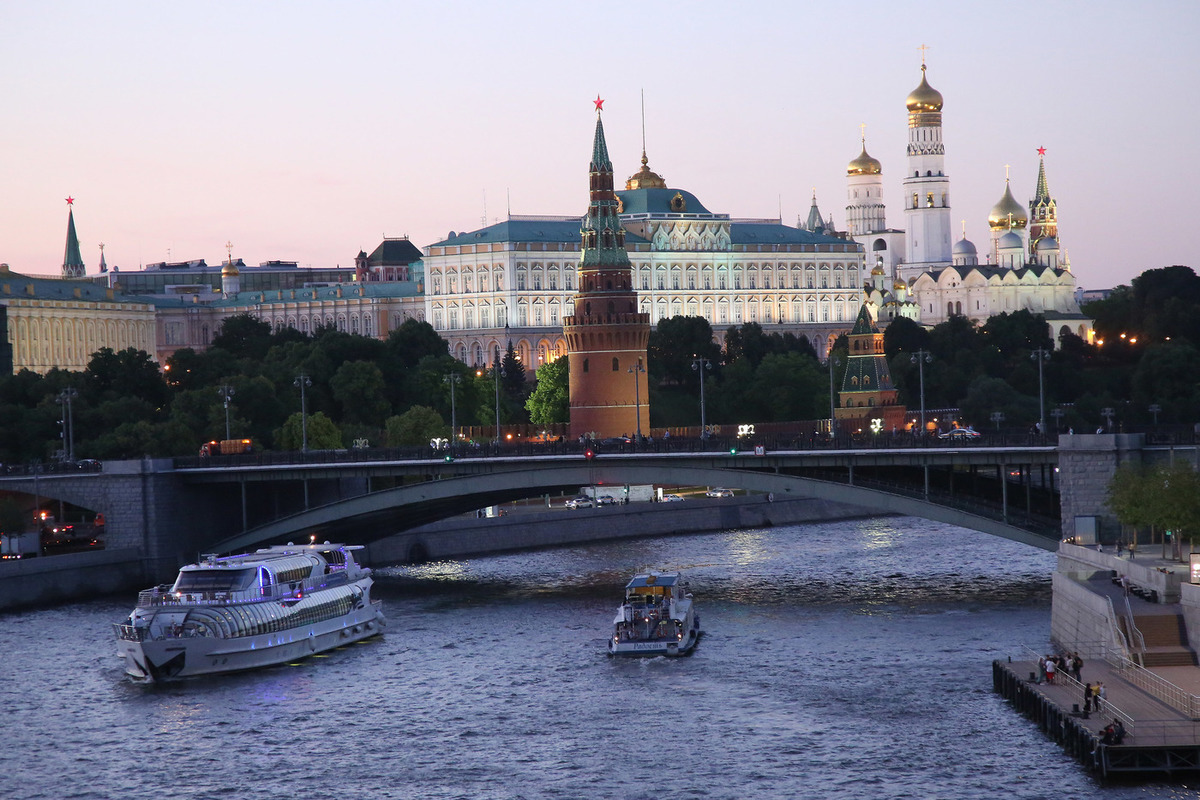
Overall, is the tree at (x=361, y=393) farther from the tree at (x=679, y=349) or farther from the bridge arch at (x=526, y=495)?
the bridge arch at (x=526, y=495)

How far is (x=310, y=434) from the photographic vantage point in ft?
370

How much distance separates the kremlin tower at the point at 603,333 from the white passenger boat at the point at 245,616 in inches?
2080

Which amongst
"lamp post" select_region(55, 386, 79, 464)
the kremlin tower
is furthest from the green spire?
"lamp post" select_region(55, 386, 79, 464)

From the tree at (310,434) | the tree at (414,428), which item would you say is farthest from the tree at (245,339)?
the tree at (310,434)

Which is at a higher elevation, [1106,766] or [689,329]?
[689,329]

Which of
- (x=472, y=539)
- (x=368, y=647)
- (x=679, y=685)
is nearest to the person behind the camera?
(x=679, y=685)

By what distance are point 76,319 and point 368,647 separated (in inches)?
5492

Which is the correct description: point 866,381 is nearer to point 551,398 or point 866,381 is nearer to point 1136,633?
point 551,398

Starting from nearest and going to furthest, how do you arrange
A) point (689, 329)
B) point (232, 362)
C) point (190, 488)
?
point (190, 488)
point (232, 362)
point (689, 329)

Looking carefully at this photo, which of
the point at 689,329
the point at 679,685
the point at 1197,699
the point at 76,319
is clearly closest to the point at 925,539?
the point at 679,685

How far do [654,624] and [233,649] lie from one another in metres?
12.9

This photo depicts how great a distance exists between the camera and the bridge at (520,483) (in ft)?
227

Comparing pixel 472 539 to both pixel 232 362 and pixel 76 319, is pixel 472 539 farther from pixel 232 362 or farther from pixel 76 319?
pixel 76 319

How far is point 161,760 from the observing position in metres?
50.1
